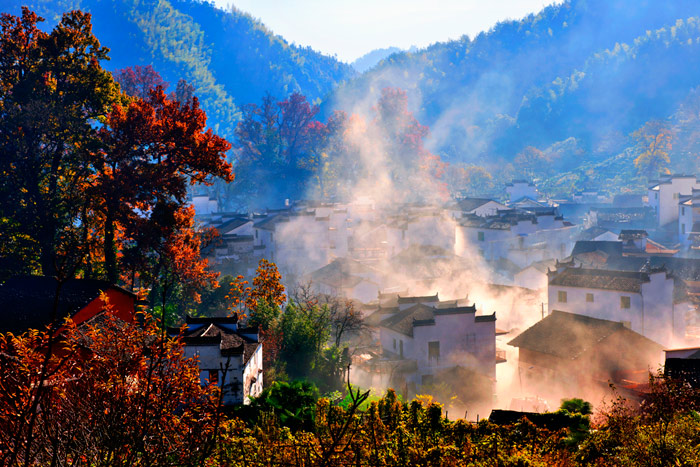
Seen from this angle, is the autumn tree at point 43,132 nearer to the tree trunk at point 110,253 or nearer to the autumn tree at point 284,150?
the tree trunk at point 110,253

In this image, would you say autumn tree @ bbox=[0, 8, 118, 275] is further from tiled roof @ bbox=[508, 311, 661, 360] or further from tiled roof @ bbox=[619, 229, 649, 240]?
tiled roof @ bbox=[619, 229, 649, 240]

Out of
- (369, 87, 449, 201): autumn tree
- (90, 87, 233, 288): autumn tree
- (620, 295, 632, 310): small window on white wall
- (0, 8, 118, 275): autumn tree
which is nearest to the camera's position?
(90, 87, 233, 288): autumn tree

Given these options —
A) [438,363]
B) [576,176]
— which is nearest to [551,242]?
Answer: [438,363]

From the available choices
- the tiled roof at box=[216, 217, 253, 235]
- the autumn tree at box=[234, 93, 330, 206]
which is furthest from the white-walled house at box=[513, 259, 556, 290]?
the autumn tree at box=[234, 93, 330, 206]

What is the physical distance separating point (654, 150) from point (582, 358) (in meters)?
62.2

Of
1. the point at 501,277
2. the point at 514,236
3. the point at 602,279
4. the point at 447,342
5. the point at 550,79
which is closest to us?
the point at 447,342

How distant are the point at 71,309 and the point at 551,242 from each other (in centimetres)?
4248

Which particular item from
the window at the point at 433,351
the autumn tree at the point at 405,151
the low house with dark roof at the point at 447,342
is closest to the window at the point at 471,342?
the low house with dark roof at the point at 447,342

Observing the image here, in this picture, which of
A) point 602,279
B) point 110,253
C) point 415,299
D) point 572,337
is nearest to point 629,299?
point 602,279

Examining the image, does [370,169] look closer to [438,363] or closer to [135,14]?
[438,363]

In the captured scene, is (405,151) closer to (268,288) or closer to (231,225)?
(231,225)

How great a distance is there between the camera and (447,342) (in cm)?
2434

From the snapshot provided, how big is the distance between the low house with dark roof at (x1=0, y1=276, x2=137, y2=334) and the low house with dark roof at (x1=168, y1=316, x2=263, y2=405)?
175 centimetres

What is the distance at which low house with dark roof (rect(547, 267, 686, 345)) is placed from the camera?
90.7 ft
